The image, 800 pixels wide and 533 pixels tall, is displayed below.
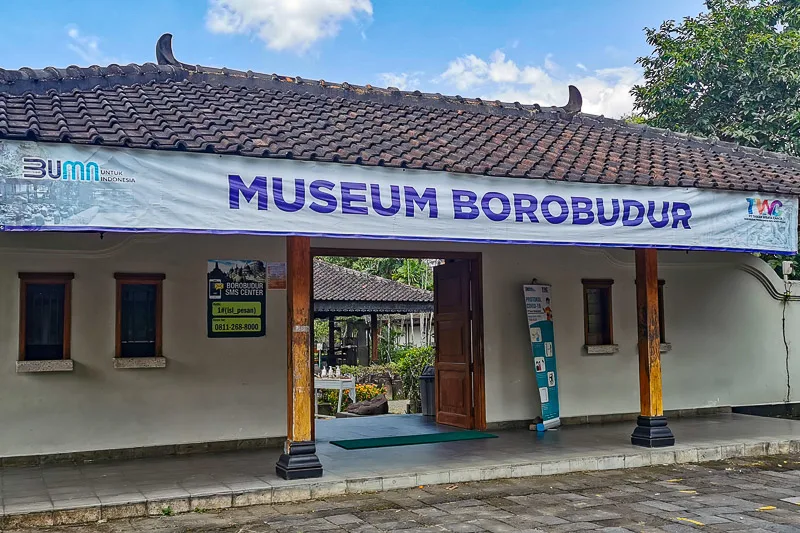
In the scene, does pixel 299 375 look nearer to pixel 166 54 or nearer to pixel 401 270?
pixel 166 54

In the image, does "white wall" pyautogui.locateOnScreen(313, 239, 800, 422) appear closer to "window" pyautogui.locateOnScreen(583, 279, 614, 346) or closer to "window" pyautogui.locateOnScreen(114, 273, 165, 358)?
"window" pyautogui.locateOnScreen(583, 279, 614, 346)

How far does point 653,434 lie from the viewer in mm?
8977

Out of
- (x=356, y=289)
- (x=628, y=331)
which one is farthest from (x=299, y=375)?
(x=356, y=289)

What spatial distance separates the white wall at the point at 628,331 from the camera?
11.0m

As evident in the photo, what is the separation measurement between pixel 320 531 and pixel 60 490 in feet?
8.76

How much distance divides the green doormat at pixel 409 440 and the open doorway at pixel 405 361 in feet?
1.23

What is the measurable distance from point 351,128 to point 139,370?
→ 3.70 m

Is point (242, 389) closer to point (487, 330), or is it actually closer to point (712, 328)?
point (487, 330)

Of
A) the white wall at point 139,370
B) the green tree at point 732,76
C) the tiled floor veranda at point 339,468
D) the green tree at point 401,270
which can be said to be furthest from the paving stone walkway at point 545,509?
the green tree at point 401,270

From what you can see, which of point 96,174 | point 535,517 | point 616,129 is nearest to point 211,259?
point 96,174

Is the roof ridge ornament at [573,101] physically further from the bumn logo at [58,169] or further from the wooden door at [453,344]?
the bumn logo at [58,169]

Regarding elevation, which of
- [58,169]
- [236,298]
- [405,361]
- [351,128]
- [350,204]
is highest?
[351,128]

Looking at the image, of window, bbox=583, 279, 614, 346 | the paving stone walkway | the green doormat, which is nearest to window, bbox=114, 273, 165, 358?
the green doormat

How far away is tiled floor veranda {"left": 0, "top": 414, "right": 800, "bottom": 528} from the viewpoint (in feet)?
21.3
